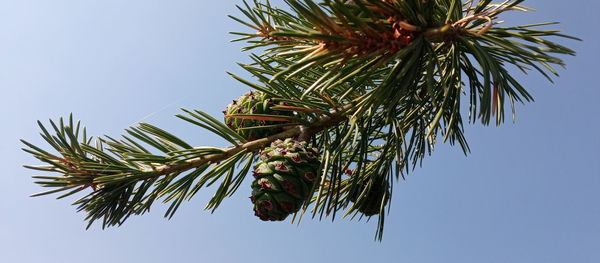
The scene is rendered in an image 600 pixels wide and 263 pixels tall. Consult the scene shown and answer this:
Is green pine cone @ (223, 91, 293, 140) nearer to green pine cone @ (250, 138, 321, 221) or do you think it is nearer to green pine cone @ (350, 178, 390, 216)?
green pine cone @ (250, 138, 321, 221)

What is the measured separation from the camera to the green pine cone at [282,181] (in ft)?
3.03

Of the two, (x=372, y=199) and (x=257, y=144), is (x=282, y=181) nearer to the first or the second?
(x=257, y=144)

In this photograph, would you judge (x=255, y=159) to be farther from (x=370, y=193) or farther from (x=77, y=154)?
(x=77, y=154)

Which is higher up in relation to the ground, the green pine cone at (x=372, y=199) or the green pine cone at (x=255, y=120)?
the green pine cone at (x=255, y=120)

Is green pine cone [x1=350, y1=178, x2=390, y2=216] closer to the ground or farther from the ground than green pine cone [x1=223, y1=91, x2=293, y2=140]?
closer to the ground

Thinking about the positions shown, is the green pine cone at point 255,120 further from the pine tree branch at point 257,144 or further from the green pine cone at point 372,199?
the green pine cone at point 372,199

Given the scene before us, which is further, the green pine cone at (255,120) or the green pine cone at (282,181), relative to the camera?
the green pine cone at (255,120)

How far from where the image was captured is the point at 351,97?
1165mm

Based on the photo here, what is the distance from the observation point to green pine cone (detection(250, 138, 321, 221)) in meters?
0.92

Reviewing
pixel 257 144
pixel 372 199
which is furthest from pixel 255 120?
pixel 372 199

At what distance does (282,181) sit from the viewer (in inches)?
36.4

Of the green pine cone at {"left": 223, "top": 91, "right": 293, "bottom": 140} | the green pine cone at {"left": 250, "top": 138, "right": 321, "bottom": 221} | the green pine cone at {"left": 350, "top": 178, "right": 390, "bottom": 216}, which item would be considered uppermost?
the green pine cone at {"left": 223, "top": 91, "right": 293, "bottom": 140}

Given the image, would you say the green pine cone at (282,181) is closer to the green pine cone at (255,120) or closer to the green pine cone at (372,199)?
the green pine cone at (255,120)

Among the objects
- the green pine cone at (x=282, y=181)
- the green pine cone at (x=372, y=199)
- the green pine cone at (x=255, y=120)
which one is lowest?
the green pine cone at (x=282, y=181)
